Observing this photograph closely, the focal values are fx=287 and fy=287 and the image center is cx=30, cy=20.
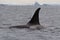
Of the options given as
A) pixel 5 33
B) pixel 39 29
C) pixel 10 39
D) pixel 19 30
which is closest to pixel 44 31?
pixel 39 29

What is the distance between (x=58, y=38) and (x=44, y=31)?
3.79 meters

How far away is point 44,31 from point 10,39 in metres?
5.38

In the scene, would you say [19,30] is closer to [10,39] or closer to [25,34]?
[25,34]

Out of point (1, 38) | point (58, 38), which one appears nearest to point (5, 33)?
point (1, 38)

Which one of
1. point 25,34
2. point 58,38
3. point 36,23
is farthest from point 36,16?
point 58,38

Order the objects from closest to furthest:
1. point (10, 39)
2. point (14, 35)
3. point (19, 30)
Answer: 1. point (10, 39)
2. point (14, 35)
3. point (19, 30)

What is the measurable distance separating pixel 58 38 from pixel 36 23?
4291mm

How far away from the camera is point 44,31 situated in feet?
81.7

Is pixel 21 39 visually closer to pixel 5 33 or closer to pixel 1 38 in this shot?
pixel 1 38

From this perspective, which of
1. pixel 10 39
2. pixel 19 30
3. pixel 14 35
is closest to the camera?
pixel 10 39

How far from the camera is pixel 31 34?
2297cm

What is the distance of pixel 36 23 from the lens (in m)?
25.1

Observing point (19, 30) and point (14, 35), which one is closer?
point (14, 35)

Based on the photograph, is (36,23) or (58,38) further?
(36,23)
